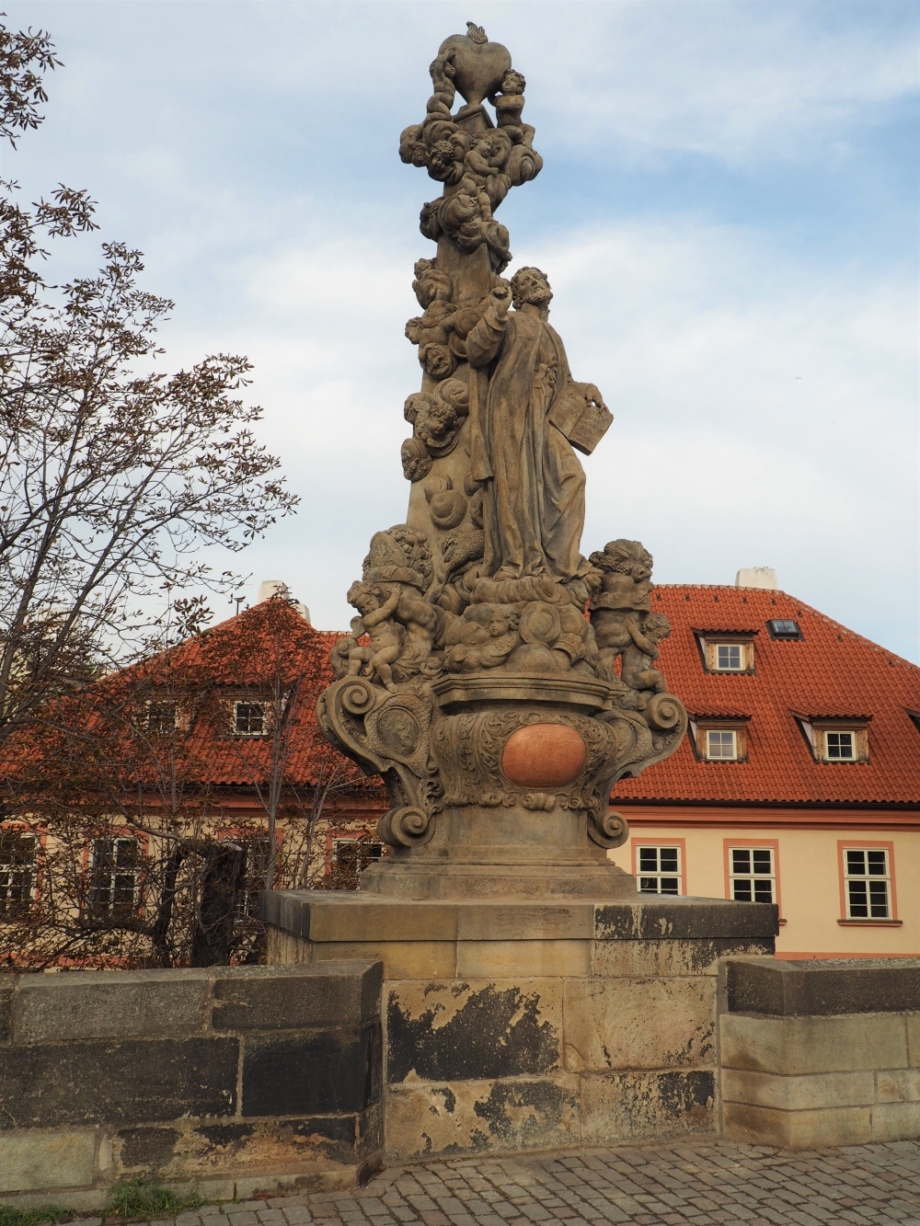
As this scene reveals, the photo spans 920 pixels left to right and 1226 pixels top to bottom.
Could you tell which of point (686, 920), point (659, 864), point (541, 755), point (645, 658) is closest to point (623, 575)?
point (645, 658)

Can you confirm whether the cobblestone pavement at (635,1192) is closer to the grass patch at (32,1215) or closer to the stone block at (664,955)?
the grass patch at (32,1215)

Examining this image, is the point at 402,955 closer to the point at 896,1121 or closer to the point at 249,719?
the point at 896,1121

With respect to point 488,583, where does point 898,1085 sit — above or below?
below

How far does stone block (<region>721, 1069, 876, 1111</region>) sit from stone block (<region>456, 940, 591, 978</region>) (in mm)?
862

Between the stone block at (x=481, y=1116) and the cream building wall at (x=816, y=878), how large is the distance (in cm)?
1999

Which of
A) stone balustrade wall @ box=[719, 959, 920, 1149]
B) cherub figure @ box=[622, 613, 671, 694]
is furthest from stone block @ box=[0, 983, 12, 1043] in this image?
cherub figure @ box=[622, 613, 671, 694]

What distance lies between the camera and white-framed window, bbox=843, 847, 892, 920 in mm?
24984

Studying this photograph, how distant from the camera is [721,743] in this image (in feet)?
84.3

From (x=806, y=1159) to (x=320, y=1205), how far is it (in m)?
1.96

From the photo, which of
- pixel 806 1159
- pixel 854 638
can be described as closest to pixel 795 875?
pixel 854 638

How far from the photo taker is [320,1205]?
4.21 meters

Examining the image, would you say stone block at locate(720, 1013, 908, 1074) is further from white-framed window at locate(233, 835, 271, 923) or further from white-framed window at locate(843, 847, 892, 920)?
white-framed window at locate(843, 847, 892, 920)

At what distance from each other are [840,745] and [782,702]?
5.28 ft

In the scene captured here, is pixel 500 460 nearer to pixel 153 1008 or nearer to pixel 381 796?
pixel 153 1008
